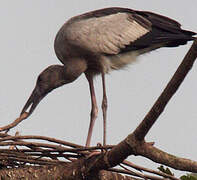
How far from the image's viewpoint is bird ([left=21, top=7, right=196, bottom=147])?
270 inches

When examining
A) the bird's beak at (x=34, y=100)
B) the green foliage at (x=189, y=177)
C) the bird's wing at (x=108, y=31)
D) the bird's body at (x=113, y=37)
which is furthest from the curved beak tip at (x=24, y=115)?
the green foliage at (x=189, y=177)

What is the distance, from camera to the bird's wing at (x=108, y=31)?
6.83m

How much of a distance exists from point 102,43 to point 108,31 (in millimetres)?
359

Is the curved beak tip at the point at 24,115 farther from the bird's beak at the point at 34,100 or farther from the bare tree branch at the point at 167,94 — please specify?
the bare tree branch at the point at 167,94

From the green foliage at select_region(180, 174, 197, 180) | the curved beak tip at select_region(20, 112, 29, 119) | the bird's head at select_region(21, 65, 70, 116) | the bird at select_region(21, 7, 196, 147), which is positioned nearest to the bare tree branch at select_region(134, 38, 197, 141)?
the green foliage at select_region(180, 174, 197, 180)

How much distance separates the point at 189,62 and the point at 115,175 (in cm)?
169

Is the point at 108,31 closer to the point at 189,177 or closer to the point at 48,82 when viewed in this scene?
the point at 48,82

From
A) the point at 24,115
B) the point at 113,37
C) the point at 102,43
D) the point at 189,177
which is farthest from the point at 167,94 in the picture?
the point at 113,37

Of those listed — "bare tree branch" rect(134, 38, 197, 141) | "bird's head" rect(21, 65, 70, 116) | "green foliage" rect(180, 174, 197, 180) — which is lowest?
"green foliage" rect(180, 174, 197, 180)

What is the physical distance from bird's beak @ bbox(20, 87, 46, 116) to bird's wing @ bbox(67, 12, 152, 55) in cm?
94

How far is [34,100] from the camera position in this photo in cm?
714

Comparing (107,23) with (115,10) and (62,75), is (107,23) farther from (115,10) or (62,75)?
(62,75)

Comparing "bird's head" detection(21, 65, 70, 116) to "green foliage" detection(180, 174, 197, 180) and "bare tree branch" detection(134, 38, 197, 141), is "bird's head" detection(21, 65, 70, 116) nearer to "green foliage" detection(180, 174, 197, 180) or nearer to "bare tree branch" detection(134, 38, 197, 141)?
"green foliage" detection(180, 174, 197, 180)

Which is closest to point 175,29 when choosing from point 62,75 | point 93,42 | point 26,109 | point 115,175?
point 93,42
